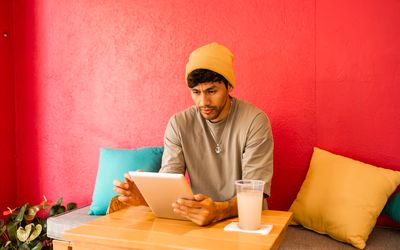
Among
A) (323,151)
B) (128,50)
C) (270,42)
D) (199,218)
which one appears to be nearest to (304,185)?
(323,151)

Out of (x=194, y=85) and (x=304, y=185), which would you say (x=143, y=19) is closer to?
(x=194, y=85)

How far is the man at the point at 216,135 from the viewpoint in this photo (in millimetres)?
1615

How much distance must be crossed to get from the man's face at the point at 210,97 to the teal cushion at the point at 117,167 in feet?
2.64

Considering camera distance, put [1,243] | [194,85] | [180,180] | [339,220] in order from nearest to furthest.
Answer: [180,180] → [194,85] → [339,220] → [1,243]

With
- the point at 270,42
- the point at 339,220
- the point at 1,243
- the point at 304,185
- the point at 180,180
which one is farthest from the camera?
the point at 1,243

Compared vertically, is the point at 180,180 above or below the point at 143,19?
below

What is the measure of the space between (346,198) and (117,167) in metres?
1.36

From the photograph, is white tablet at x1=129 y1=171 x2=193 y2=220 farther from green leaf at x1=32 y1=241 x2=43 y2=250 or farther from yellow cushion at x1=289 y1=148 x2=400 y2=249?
green leaf at x1=32 y1=241 x2=43 y2=250

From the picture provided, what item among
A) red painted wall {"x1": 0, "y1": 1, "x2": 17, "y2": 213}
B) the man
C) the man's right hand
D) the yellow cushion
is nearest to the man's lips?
the man

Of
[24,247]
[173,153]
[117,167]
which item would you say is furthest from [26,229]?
[173,153]

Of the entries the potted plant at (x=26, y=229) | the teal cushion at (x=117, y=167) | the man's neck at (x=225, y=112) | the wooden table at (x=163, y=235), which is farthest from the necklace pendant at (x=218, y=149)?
the potted plant at (x=26, y=229)

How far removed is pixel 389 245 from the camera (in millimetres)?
1724

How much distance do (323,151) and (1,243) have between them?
238 centimetres

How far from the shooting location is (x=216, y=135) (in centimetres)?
175
